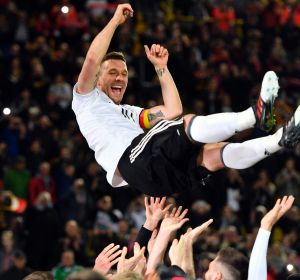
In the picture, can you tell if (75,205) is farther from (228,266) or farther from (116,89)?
(228,266)

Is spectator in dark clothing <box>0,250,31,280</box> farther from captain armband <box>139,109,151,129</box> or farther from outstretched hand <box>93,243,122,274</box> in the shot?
outstretched hand <box>93,243,122,274</box>

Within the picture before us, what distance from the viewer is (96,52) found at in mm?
7371

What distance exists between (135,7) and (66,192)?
5.82 m

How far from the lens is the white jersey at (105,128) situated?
24.6 ft

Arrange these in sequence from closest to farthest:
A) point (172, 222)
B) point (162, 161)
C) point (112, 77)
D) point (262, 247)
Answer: point (262, 247)
point (172, 222)
point (162, 161)
point (112, 77)

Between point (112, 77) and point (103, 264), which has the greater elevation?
point (112, 77)

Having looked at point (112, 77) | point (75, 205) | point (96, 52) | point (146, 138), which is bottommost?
point (75, 205)

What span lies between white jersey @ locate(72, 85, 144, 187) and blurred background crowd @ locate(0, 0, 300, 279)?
2644 mm

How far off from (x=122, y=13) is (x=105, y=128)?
968mm

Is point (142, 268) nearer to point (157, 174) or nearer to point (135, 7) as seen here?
point (157, 174)

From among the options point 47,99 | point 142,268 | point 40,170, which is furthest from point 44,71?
point 142,268

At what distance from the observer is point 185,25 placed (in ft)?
63.3

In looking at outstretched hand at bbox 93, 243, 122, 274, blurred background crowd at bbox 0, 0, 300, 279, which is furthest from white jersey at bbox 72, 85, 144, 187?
blurred background crowd at bbox 0, 0, 300, 279

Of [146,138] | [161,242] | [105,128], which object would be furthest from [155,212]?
[161,242]
